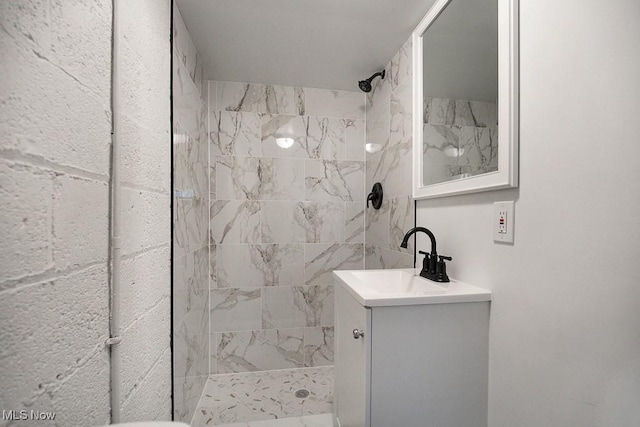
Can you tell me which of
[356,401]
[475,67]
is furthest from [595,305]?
[475,67]

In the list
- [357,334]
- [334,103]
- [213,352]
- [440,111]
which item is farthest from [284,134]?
[213,352]

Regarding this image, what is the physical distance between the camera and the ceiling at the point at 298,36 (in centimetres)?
134

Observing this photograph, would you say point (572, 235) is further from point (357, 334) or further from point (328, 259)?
point (328, 259)

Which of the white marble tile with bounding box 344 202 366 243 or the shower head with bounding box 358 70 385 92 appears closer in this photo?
the shower head with bounding box 358 70 385 92

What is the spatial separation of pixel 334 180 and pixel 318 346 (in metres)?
1.36

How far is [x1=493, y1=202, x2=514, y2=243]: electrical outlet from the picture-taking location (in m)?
0.89

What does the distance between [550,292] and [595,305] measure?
0.11m

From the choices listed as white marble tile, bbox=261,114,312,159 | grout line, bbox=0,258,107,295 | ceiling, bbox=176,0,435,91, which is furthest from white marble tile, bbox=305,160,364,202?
grout line, bbox=0,258,107,295

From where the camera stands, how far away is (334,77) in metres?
2.05

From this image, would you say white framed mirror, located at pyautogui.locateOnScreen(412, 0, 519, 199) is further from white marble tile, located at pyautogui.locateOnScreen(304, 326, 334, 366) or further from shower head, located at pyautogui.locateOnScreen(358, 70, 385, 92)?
white marble tile, located at pyautogui.locateOnScreen(304, 326, 334, 366)

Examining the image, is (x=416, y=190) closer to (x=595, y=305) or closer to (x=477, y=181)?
(x=477, y=181)

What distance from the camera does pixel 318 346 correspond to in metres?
2.22

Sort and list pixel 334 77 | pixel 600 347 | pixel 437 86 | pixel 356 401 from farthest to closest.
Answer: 1. pixel 334 77
2. pixel 437 86
3. pixel 356 401
4. pixel 600 347

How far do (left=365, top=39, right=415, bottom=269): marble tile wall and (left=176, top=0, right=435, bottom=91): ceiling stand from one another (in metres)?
0.18
